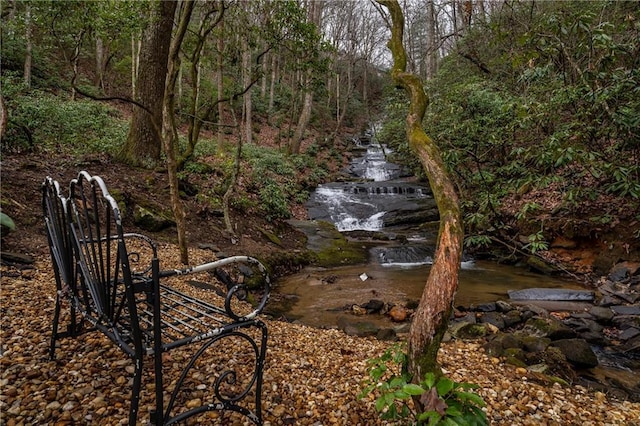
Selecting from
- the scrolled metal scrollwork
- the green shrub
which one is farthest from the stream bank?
the green shrub

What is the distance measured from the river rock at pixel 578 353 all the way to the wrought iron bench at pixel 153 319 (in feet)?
11.3

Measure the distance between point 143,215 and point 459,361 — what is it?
5636 millimetres

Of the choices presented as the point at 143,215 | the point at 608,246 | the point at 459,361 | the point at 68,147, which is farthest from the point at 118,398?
the point at 608,246

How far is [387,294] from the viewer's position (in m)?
6.74

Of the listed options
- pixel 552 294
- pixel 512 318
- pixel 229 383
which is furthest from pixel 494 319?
pixel 229 383

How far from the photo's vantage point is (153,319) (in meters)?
1.77

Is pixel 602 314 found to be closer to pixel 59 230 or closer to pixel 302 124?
pixel 59 230

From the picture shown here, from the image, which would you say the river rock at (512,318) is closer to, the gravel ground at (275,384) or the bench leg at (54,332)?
the gravel ground at (275,384)

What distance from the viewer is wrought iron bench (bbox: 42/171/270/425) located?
5.73ft

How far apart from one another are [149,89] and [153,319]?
8.12 meters

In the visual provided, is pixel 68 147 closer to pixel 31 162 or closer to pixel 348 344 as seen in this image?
pixel 31 162

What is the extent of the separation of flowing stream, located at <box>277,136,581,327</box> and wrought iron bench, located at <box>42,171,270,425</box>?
262 centimetres

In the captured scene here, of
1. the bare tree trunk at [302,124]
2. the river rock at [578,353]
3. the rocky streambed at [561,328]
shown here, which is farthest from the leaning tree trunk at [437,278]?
the bare tree trunk at [302,124]

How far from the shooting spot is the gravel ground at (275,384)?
7.04 ft
